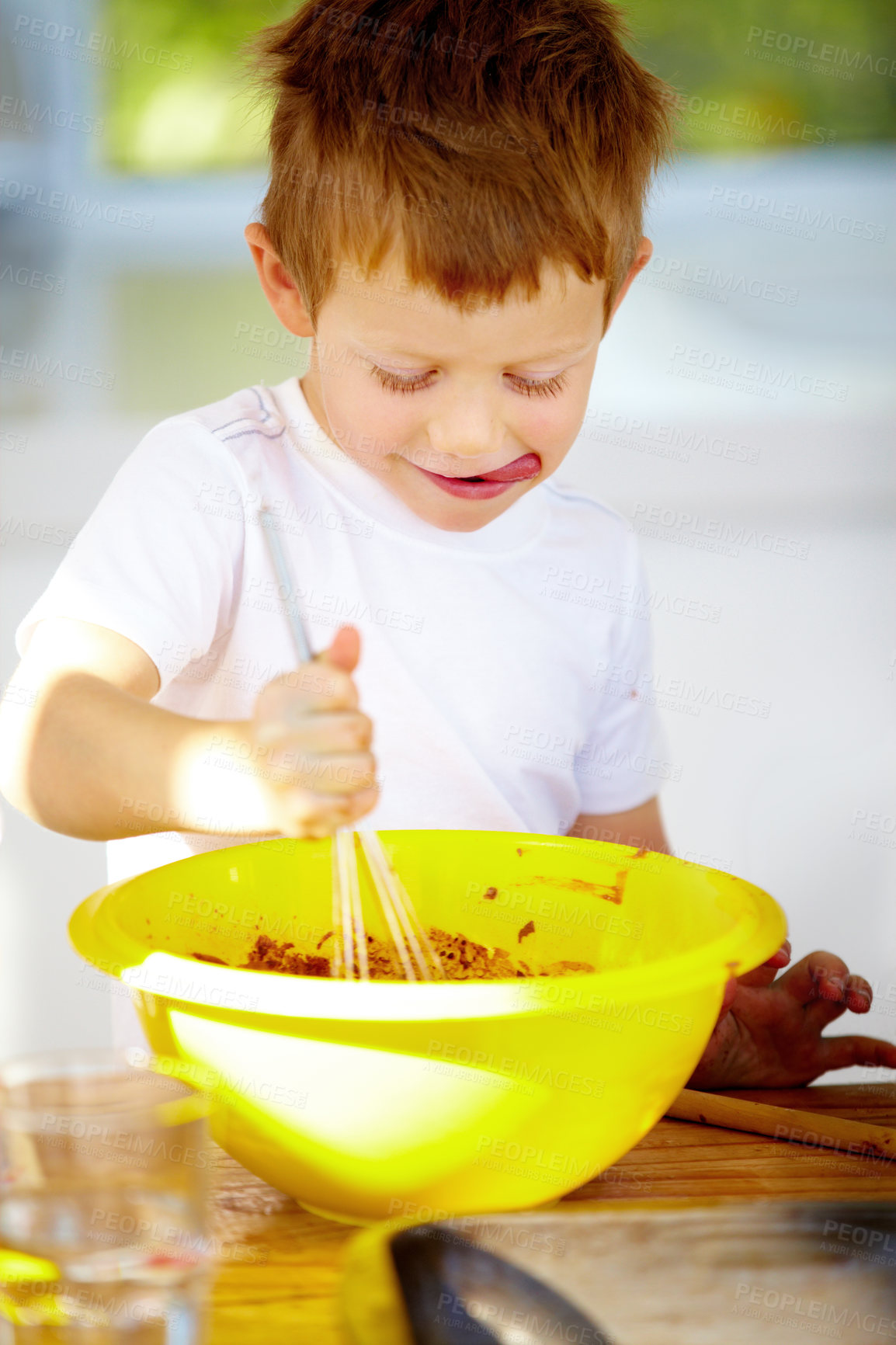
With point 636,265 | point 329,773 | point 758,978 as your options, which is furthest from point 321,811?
point 636,265

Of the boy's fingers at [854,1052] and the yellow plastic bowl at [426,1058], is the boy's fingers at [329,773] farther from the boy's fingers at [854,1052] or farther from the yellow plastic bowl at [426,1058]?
the boy's fingers at [854,1052]

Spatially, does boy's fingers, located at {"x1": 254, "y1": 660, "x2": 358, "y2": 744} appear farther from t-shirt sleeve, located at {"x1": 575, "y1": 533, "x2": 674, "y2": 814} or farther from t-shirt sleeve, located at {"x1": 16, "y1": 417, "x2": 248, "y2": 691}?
t-shirt sleeve, located at {"x1": 575, "y1": 533, "x2": 674, "y2": 814}

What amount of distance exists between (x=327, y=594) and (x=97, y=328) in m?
0.59

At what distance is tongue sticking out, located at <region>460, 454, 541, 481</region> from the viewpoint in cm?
77

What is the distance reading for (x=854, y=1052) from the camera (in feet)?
2.37

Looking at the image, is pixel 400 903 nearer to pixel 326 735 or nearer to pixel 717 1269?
pixel 326 735

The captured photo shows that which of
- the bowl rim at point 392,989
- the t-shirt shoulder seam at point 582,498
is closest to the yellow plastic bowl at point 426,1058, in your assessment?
the bowl rim at point 392,989

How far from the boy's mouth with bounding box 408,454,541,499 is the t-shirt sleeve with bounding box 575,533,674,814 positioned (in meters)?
0.24

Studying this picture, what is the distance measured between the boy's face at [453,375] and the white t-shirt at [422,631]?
0.39 ft

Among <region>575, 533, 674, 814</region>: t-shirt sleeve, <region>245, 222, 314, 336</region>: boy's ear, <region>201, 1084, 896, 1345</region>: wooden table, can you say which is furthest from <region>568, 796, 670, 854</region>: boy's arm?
<region>245, 222, 314, 336</region>: boy's ear

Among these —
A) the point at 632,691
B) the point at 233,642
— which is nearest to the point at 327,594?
the point at 233,642

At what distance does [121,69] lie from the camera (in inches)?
48.3

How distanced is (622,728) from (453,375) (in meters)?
0.39

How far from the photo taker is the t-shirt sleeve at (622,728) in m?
0.97
